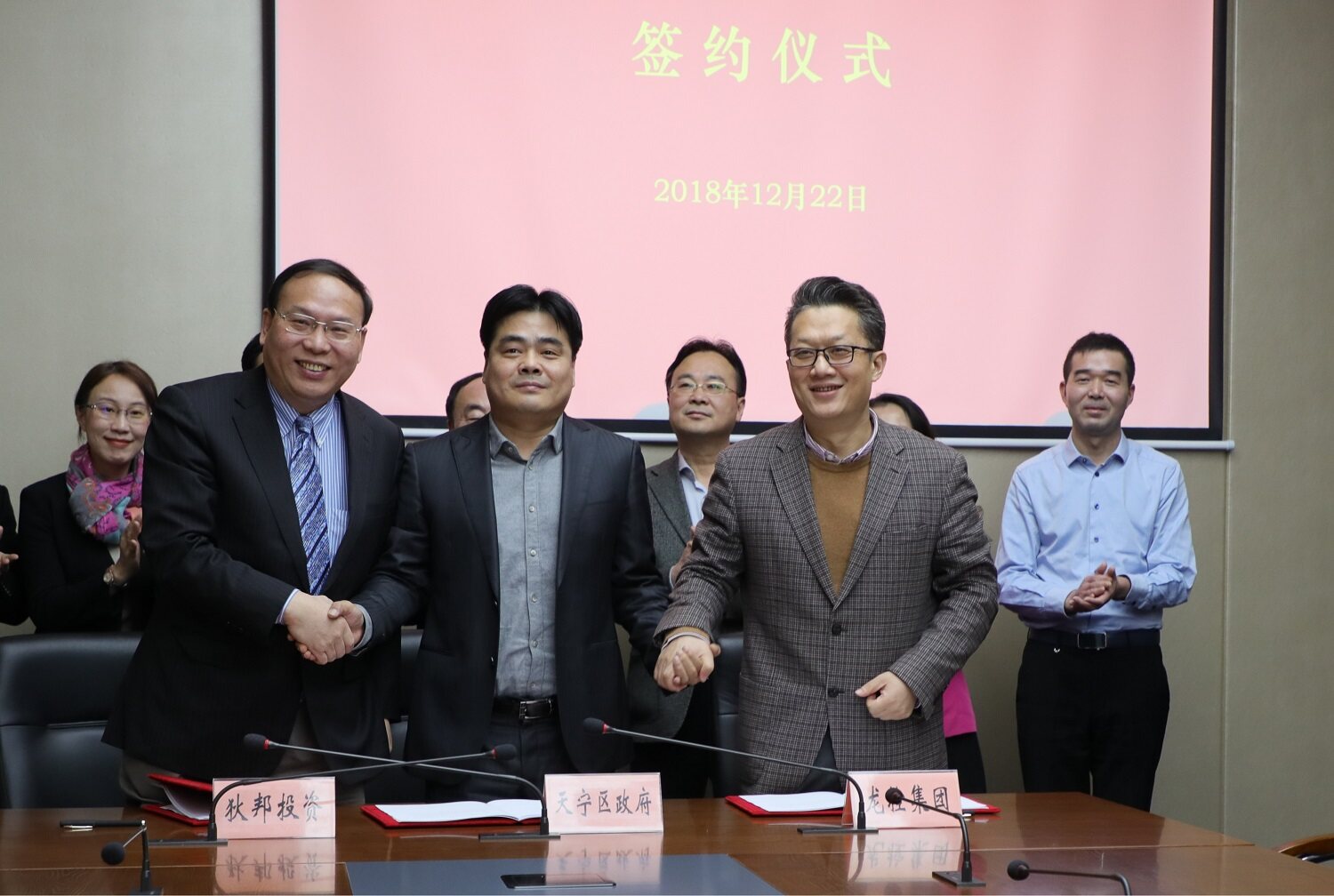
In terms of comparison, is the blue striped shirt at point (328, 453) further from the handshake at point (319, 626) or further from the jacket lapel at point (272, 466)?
the handshake at point (319, 626)

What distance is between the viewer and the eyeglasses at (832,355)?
230 centimetres

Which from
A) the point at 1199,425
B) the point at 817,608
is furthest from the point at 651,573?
the point at 1199,425

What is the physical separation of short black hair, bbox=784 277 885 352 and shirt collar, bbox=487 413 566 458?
47 cm

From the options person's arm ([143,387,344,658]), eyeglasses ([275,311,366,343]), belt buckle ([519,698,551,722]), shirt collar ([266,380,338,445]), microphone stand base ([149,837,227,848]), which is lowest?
microphone stand base ([149,837,227,848])

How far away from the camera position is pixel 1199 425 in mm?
4195

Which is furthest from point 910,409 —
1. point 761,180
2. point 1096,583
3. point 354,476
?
point 354,476

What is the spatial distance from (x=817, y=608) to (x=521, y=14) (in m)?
2.24

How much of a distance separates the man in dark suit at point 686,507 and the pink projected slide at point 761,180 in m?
0.52

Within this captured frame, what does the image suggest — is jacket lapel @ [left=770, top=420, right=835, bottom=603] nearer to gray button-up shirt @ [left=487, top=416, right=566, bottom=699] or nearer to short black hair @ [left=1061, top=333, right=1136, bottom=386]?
gray button-up shirt @ [left=487, top=416, right=566, bottom=699]

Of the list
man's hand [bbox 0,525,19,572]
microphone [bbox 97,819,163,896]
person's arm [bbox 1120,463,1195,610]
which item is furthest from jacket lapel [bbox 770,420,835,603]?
man's hand [bbox 0,525,19,572]

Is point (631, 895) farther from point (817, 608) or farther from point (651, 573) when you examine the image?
point (651, 573)

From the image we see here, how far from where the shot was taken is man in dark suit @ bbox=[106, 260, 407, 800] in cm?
218

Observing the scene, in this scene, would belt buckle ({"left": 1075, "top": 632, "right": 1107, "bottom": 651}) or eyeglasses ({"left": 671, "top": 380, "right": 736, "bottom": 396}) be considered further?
belt buckle ({"left": 1075, "top": 632, "right": 1107, "bottom": 651})

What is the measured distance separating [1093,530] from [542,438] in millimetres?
1804
